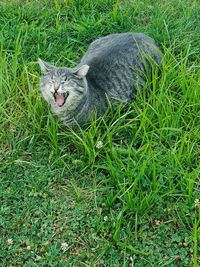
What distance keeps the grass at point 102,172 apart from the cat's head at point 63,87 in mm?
127

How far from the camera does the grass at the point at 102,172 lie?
2.86 m

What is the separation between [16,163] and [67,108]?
50 cm

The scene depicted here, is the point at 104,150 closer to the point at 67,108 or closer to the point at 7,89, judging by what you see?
the point at 67,108

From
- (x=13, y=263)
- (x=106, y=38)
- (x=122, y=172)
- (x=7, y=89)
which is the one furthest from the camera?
(x=106, y=38)

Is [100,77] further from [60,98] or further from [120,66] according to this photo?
[60,98]

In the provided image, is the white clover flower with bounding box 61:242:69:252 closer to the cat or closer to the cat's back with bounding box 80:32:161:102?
the cat

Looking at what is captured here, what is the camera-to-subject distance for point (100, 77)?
3.58 m

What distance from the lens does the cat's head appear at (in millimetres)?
3213

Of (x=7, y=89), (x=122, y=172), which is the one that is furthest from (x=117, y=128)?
(x=7, y=89)

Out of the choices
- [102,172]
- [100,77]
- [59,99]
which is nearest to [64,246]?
[102,172]

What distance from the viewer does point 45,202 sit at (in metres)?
3.09

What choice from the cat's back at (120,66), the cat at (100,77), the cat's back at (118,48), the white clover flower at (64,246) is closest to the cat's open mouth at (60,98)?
the cat at (100,77)

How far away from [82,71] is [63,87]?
0.17m

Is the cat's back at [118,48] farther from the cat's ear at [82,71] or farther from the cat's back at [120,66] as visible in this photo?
the cat's ear at [82,71]
